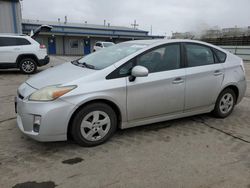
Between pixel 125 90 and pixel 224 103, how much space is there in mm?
2283

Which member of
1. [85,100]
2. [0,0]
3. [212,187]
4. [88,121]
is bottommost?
[212,187]

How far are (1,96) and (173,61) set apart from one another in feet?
15.4

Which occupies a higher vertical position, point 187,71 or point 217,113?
point 187,71

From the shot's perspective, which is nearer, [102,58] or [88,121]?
[88,121]

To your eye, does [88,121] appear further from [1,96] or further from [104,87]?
[1,96]

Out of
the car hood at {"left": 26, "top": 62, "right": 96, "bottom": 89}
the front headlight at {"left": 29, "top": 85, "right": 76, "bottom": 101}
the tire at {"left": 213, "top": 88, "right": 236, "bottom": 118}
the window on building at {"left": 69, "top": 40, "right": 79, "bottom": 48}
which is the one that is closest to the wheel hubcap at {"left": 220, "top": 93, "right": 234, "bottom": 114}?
the tire at {"left": 213, "top": 88, "right": 236, "bottom": 118}

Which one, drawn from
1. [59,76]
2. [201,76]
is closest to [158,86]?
[201,76]

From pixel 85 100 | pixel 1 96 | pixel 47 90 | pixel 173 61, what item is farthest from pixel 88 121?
pixel 1 96

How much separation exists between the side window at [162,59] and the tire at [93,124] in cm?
93

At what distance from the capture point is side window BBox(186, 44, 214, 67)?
425 centimetres

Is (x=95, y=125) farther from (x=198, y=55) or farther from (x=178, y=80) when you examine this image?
(x=198, y=55)

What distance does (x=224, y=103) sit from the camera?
15.6 feet

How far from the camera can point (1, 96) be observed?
21.0ft

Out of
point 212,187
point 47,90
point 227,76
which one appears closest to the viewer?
point 212,187
